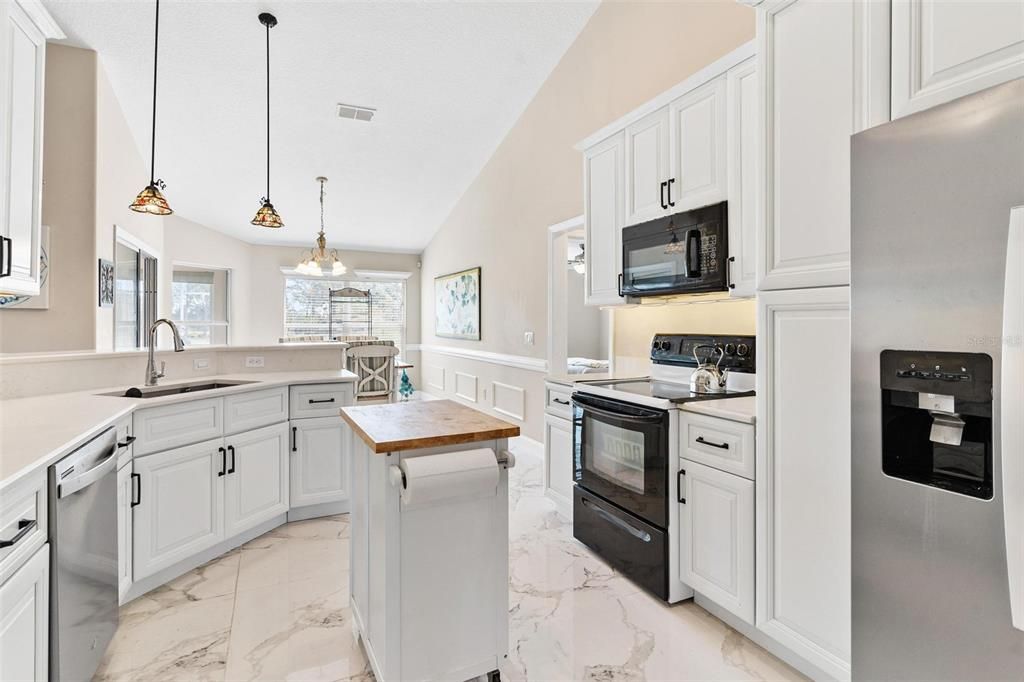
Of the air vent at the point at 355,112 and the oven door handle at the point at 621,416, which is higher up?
the air vent at the point at 355,112

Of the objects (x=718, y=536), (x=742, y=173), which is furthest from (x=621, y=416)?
(x=742, y=173)

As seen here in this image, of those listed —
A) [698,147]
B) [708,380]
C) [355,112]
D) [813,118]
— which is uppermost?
[355,112]

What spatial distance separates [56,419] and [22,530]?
0.80m

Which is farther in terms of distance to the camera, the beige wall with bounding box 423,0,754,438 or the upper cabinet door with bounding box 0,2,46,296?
the beige wall with bounding box 423,0,754,438

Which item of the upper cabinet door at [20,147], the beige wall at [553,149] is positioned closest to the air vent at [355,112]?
the beige wall at [553,149]

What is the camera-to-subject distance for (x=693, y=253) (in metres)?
2.37

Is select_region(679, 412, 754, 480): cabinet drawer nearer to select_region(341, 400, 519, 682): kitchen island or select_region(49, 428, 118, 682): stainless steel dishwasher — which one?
select_region(341, 400, 519, 682): kitchen island

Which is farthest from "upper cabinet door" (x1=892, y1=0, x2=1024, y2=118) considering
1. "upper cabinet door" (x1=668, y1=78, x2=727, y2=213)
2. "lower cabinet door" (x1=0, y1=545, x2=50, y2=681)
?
"lower cabinet door" (x1=0, y1=545, x2=50, y2=681)

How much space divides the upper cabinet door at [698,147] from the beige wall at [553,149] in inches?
23.3

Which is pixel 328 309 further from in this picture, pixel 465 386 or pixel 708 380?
pixel 708 380

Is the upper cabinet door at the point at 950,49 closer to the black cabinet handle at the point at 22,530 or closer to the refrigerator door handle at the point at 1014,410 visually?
the refrigerator door handle at the point at 1014,410

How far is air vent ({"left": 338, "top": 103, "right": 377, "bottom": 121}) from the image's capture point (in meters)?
4.32

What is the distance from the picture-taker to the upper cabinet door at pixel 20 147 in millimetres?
1767

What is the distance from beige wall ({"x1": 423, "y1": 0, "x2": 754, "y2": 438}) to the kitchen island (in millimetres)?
1921
